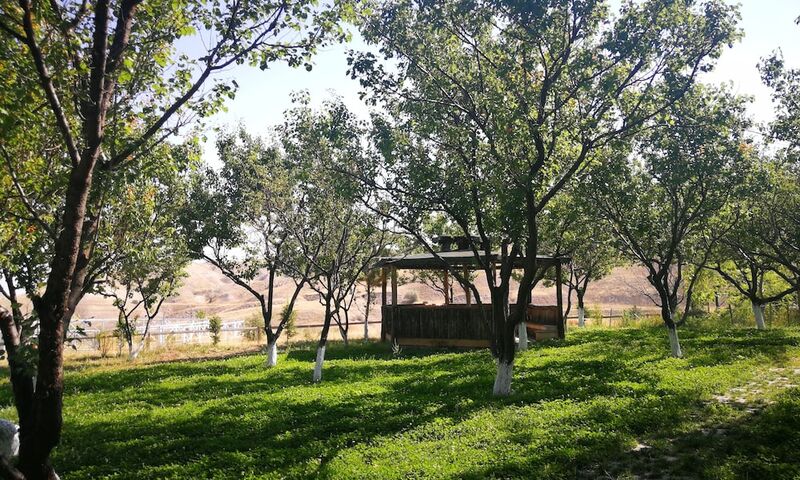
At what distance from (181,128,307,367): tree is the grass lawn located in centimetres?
591

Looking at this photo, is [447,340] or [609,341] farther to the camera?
[447,340]

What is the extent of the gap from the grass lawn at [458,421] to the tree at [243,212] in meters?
5.91

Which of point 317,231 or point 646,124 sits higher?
point 646,124

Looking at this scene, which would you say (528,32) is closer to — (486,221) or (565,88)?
(565,88)

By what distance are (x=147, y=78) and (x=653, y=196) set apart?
55.8ft

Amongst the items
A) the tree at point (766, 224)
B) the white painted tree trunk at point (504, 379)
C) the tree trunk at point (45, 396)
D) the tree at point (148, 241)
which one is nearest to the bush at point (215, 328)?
the tree at point (148, 241)

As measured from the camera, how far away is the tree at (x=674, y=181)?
1412 cm

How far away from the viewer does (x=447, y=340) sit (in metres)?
24.0

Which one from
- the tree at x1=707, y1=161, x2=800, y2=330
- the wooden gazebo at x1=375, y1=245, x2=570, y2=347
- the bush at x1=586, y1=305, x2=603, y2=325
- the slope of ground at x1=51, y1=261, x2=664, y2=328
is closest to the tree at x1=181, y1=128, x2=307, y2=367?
the wooden gazebo at x1=375, y1=245, x2=570, y2=347

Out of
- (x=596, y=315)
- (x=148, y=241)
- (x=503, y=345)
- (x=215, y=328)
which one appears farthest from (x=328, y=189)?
(x=596, y=315)

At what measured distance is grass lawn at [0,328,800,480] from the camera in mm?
7637

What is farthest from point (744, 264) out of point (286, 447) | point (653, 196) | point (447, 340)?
point (286, 447)

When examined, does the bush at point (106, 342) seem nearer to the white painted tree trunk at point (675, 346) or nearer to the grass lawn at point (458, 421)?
the grass lawn at point (458, 421)

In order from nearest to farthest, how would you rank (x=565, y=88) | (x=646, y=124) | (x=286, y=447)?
(x=286, y=447), (x=565, y=88), (x=646, y=124)
